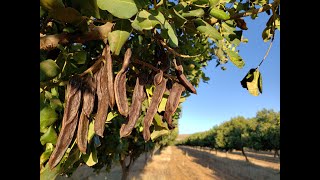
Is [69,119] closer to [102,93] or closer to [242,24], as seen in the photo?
[102,93]

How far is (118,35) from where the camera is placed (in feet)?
4.15

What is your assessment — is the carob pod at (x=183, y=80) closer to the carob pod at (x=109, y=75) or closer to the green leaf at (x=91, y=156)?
the carob pod at (x=109, y=75)

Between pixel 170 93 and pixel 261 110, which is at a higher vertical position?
pixel 261 110

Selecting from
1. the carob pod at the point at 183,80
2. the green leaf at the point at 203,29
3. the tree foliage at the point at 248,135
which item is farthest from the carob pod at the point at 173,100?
the tree foliage at the point at 248,135

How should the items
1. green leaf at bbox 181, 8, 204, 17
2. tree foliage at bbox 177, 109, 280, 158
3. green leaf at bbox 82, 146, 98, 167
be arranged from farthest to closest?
tree foliage at bbox 177, 109, 280, 158 → green leaf at bbox 82, 146, 98, 167 → green leaf at bbox 181, 8, 204, 17

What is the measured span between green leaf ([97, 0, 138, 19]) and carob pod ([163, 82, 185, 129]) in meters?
0.62

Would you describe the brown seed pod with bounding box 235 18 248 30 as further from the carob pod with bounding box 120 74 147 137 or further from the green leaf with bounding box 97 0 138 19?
the green leaf with bounding box 97 0 138 19

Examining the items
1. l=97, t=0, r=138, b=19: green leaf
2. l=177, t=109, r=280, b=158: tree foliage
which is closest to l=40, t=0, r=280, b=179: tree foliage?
l=97, t=0, r=138, b=19: green leaf

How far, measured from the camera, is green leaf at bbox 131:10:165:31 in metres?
1.17

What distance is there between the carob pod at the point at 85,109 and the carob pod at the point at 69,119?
0.03m
